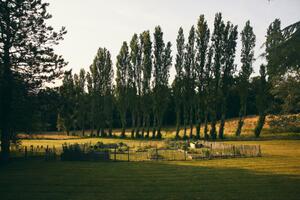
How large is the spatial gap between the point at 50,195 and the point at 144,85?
1926 inches

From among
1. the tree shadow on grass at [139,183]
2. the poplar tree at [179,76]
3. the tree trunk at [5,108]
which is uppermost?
the poplar tree at [179,76]

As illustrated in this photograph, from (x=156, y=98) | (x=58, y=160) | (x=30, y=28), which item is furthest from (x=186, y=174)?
(x=156, y=98)

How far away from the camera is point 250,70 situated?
205 feet

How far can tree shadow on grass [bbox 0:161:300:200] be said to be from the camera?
1719cm

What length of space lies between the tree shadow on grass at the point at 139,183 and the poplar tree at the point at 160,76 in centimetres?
3620

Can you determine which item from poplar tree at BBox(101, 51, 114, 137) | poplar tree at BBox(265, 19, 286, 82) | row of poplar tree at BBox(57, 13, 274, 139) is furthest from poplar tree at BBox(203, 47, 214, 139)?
poplar tree at BBox(265, 19, 286, 82)

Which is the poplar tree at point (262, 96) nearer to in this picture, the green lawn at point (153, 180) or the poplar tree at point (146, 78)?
the poplar tree at point (146, 78)

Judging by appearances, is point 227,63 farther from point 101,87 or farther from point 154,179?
point 154,179

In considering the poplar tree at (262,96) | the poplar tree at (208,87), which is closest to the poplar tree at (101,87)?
the poplar tree at (208,87)

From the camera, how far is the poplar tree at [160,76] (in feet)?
208

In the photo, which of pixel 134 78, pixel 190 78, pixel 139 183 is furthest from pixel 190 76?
pixel 139 183

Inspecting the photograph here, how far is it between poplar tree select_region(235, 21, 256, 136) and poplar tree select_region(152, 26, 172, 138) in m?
14.6

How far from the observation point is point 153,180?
21.2 metres

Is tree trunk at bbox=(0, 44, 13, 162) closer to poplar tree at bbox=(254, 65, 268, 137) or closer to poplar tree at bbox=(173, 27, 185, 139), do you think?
poplar tree at bbox=(173, 27, 185, 139)
